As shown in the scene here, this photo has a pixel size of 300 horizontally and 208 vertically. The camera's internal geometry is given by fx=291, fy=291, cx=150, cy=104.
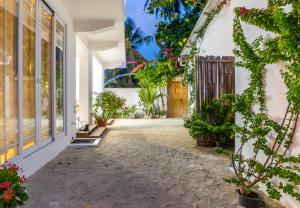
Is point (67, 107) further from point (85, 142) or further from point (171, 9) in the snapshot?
point (171, 9)

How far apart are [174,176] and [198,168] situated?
579mm

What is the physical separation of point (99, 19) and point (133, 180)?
422cm

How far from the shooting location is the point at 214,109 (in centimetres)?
600

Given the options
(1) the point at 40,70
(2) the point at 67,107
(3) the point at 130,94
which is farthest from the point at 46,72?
(3) the point at 130,94

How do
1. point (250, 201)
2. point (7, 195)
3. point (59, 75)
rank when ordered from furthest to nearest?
point (59, 75), point (250, 201), point (7, 195)

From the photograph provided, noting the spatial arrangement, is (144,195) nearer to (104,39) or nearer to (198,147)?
(198,147)

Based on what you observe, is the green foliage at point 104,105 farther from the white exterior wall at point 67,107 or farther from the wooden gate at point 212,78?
the wooden gate at point 212,78

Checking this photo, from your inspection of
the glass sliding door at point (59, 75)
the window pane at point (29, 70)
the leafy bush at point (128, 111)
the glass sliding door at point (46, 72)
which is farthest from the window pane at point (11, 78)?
the leafy bush at point (128, 111)

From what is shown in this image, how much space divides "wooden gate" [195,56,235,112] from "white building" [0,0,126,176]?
6.73ft

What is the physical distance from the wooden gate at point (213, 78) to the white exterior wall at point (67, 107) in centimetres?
271

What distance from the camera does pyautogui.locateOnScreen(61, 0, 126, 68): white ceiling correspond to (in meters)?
Answer: 5.61

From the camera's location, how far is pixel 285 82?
8.01ft

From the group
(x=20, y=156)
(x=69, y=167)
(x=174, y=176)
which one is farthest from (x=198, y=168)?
(x=20, y=156)

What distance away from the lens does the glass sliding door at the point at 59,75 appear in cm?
536
